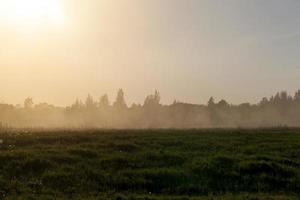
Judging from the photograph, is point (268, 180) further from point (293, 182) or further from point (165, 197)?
point (165, 197)

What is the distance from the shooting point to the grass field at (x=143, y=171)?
26.9 metres

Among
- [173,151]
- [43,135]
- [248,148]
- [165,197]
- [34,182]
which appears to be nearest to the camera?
[165,197]

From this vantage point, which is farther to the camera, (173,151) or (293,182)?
(173,151)

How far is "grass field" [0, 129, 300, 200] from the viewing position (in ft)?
88.1

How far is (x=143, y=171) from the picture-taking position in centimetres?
3056

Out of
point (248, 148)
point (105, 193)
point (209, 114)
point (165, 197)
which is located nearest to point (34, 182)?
point (105, 193)

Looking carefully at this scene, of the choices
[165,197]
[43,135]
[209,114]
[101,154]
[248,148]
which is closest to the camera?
[165,197]

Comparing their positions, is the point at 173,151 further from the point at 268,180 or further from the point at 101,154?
the point at 268,180

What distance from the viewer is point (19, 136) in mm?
44250

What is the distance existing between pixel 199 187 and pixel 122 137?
20.2 meters

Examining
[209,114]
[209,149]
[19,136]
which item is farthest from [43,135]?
[209,114]

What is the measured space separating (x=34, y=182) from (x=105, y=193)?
4498 mm

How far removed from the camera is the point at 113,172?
3117 cm

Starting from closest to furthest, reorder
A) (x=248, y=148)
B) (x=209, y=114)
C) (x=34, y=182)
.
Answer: (x=34, y=182)
(x=248, y=148)
(x=209, y=114)
